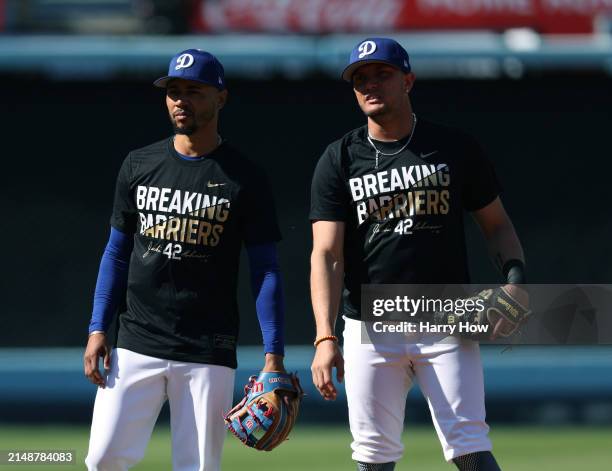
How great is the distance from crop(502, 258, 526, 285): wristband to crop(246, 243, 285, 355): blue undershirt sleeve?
999mm

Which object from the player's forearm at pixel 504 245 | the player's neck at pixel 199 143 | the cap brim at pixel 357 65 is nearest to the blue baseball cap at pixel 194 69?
the player's neck at pixel 199 143

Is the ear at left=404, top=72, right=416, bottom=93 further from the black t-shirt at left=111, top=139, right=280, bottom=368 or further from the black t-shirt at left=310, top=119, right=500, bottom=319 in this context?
the black t-shirt at left=111, top=139, right=280, bottom=368

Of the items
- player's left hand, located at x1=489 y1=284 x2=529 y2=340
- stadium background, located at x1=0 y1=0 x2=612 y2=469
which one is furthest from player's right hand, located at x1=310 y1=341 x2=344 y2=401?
stadium background, located at x1=0 y1=0 x2=612 y2=469

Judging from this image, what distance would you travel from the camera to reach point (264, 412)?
567 cm

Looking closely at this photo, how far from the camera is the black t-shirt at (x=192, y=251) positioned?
563cm

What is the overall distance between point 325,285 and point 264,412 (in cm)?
60

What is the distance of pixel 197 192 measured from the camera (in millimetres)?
5688

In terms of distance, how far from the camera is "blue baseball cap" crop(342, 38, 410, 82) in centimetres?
564

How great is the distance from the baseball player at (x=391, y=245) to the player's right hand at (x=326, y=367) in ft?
0.05

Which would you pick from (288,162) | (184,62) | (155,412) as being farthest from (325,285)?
(288,162)

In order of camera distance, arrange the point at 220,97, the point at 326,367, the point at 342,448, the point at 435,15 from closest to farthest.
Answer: the point at 326,367 < the point at 220,97 < the point at 342,448 < the point at 435,15

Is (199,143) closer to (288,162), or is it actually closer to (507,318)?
(507,318)

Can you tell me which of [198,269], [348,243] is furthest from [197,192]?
[348,243]

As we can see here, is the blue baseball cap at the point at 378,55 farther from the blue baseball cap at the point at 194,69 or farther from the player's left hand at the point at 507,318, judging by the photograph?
the player's left hand at the point at 507,318
